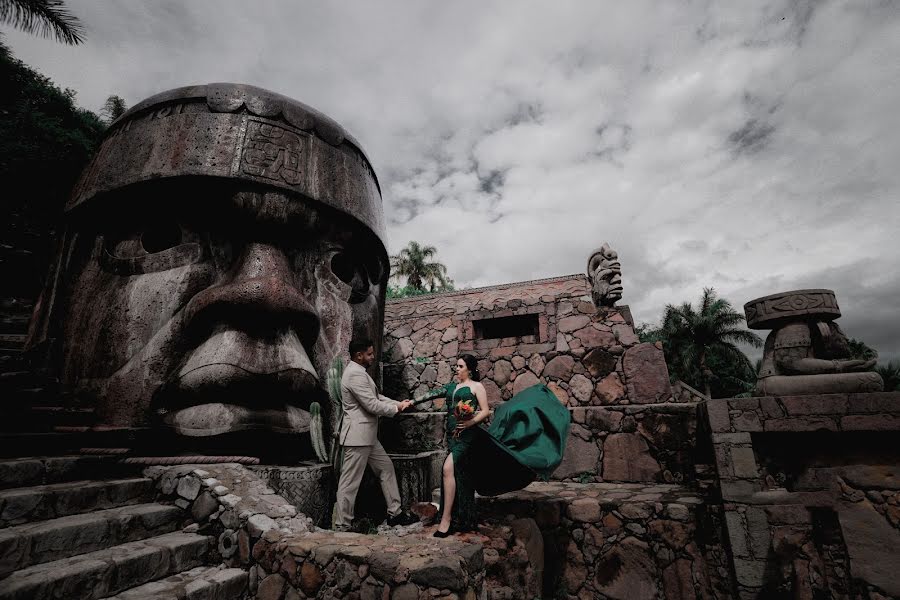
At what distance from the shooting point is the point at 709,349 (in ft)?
83.4

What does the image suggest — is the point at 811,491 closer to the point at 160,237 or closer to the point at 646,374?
the point at 646,374

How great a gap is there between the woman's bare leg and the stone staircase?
4.31 feet

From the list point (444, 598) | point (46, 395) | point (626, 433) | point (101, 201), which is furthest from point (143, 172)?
point (626, 433)

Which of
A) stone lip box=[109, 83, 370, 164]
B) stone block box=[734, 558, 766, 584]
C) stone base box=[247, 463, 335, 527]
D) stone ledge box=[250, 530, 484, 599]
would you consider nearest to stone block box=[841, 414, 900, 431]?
stone block box=[734, 558, 766, 584]

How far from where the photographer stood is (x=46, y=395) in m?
3.59

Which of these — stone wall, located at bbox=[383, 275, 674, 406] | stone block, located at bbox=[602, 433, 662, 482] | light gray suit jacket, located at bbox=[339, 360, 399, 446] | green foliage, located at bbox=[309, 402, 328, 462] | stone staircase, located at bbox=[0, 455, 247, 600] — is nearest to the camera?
stone staircase, located at bbox=[0, 455, 247, 600]

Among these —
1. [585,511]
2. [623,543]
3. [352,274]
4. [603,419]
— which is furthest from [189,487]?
[603,419]

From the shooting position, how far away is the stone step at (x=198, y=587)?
2021mm

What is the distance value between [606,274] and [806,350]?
2.41 meters

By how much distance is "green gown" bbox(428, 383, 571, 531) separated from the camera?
3.14m

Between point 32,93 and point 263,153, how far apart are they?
10.9 metres

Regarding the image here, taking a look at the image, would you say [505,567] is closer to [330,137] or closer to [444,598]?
[444,598]

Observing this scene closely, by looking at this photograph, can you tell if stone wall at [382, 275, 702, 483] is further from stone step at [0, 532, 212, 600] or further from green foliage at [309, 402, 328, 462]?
stone step at [0, 532, 212, 600]

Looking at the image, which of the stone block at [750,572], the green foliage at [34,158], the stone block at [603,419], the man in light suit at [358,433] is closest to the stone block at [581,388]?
the stone block at [603,419]
